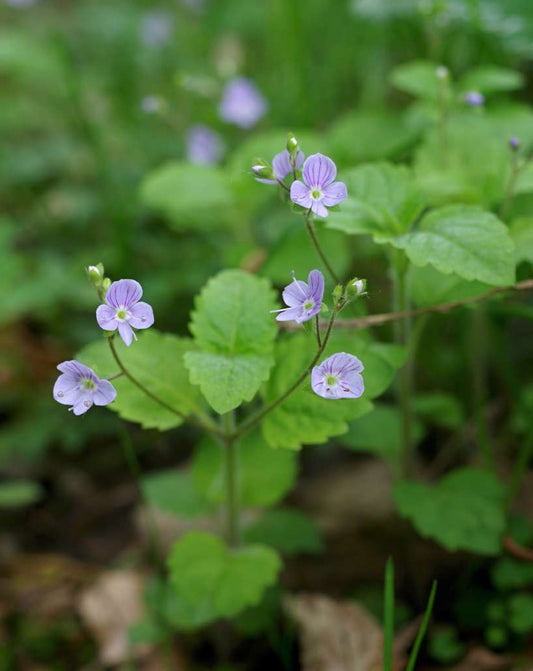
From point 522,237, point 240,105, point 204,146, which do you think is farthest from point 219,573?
point 240,105

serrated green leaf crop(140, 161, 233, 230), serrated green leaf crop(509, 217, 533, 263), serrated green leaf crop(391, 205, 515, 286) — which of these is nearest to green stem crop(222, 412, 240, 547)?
serrated green leaf crop(391, 205, 515, 286)

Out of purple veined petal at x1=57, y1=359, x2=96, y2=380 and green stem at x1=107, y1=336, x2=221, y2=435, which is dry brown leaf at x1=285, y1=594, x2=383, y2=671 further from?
purple veined petal at x1=57, y1=359, x2=96, y2=380

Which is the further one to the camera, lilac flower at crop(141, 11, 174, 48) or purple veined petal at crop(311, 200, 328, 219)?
lilac flower at crop(141, 11, 174, 48)

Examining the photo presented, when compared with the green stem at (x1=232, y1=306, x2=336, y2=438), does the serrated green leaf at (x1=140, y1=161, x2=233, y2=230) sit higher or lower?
higher

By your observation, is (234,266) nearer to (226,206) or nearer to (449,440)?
(226,206)

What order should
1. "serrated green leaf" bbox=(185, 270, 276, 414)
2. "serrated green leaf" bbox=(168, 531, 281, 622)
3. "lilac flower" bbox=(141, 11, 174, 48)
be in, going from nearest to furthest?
"serrated green leaf" bbox=(185, 270, 276, 414)
"serrated green leaf" bbox=(168, 531, 281, 622)
"lilac flower" bbox=(141, 11, 174, 48)

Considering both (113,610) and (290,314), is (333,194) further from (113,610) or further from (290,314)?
(113,610)

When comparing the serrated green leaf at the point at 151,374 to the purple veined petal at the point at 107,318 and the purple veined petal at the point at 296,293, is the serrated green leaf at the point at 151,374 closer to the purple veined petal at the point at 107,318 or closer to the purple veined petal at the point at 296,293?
the purple veined petal at the point at 107,318
